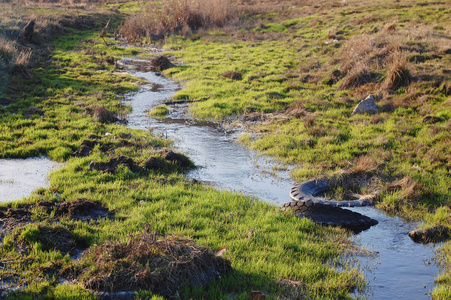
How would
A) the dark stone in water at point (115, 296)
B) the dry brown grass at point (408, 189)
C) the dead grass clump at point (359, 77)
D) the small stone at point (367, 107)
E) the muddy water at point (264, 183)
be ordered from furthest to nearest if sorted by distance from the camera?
the dead grass clump at point (359, 77)
the small stone at point (367, 107)
the dry brown grass at point (408, 189)
the muddy water at point (264, 183)
the dark stone in water at point (115, 296)

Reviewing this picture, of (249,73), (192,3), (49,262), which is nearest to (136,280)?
(49,262)

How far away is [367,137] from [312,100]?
3.54 metres

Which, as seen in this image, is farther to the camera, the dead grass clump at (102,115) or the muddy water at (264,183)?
the dead grass clump at (102,115)

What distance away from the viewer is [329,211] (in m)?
6.97

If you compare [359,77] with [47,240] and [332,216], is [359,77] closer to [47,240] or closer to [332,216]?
[332,216]

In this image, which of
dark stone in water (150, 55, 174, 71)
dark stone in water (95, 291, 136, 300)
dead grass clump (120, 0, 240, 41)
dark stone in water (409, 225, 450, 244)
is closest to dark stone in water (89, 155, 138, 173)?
dark stone in water (95, 291, 136, 300)

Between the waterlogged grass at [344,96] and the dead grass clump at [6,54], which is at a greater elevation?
the dead grass clump at [6,54]

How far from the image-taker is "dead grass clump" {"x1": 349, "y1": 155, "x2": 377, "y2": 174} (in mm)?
8633

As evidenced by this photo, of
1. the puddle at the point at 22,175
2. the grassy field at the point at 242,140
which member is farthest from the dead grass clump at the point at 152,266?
the puddle at the point at 22,175

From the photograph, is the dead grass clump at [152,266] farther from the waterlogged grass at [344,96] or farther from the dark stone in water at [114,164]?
the waterlogged grass at [344,96]

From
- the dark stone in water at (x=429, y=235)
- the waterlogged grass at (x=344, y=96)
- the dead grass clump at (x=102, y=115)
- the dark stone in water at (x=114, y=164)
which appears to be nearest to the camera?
the dark stone in water at (x=429, y=235)

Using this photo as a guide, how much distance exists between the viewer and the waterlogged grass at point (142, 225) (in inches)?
195

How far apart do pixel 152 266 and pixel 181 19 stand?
2640 cm

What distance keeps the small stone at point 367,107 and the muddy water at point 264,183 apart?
3.75 m
